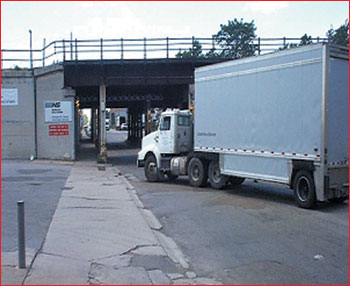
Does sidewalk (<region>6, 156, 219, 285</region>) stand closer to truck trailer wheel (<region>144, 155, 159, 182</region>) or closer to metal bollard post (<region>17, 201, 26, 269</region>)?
metal bollard post (<region>17, 201, 26, 269</region>)

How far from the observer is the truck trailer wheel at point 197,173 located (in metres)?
15.5

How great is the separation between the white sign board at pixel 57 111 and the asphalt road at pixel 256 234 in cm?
1307

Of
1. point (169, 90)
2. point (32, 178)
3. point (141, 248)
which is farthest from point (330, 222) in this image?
point (169, 90)

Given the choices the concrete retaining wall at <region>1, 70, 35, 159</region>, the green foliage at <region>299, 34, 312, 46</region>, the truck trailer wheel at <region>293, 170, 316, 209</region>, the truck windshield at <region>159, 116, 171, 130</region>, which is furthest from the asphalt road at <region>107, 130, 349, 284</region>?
the concrete retaining wall at <region>1, 70, 35, 159</region>

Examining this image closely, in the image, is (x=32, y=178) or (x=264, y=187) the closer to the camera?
(x=264, y=187)

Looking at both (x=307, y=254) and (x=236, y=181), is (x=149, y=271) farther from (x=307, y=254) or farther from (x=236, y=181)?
(x=236, y=181)

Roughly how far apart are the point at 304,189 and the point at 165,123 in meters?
7.14

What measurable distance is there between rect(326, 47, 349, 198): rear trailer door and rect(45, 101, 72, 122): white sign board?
59.8 ft

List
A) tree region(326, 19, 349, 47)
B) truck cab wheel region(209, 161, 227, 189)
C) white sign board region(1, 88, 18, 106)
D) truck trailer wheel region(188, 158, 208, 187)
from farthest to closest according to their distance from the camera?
1. tree region(326, 19, 349, 47)
2. white sign board region(1, 88, 18, 106)
3. truck trailer wheel region(188, 158, 208, 187)
4. truck cab wheel region(209, 161, 227, 189)

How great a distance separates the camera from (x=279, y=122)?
1184 centimetres

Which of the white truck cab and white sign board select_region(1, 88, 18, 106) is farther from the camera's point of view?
white sign board select_region(1, 88, 18, 106)

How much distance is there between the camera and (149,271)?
6047 mm

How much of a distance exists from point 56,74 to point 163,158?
12129 mm

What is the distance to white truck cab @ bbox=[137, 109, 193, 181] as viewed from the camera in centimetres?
1678
